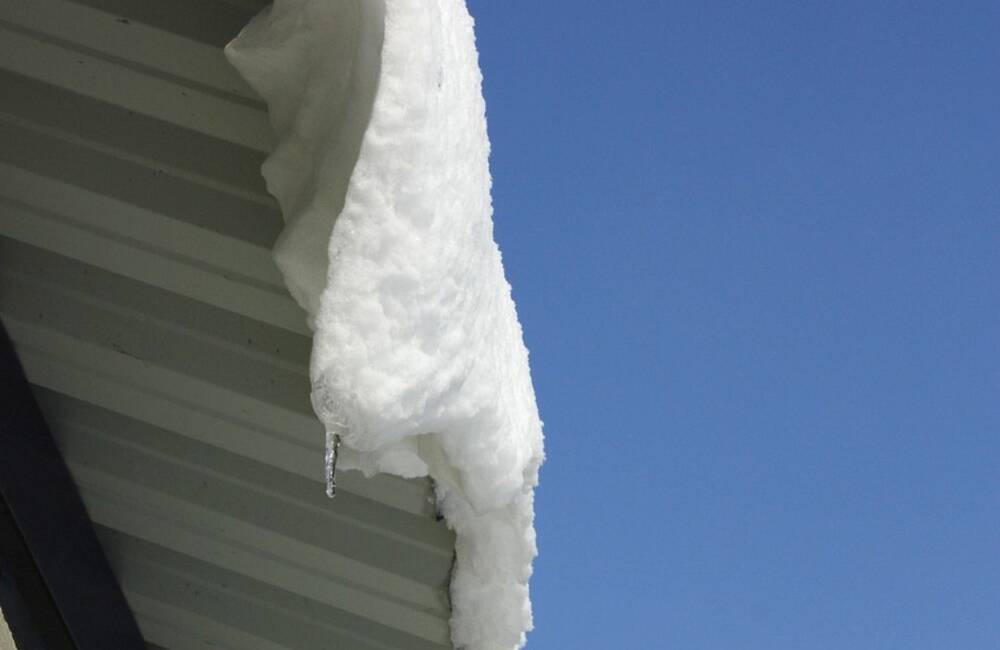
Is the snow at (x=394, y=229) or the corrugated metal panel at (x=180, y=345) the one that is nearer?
the snow at (x=394, y=229)

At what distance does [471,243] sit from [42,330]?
1.11 metres

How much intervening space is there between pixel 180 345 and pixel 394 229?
1.06 meters

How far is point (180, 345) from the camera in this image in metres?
2.16

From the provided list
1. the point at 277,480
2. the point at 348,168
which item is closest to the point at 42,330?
the point at 277,480

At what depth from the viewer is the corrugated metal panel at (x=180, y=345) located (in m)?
1.80

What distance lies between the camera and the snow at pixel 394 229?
116 cm

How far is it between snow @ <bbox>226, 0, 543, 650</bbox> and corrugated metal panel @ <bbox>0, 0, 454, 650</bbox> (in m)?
0.29

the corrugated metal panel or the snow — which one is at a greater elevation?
the corrugated metal panel

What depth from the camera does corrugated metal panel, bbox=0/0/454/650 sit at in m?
1.80

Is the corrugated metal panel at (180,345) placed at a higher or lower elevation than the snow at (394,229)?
higher

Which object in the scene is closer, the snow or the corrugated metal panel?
the snow

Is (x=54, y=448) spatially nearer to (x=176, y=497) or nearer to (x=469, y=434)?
(x=176, y=497)

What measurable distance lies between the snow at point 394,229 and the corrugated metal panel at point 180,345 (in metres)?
0.29

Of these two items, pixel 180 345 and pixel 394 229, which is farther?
pixel 180 345
